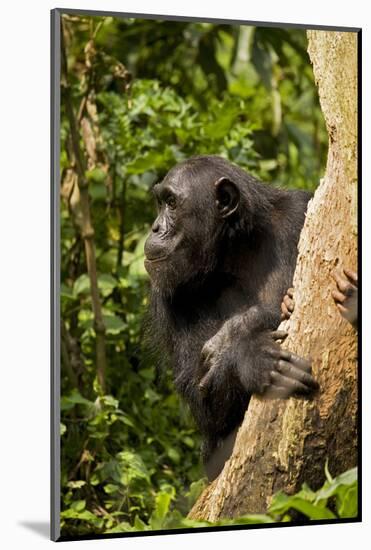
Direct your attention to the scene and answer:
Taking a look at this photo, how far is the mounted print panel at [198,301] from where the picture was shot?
14.7 ft

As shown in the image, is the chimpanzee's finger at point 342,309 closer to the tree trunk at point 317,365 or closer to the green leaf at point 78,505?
the tree trunk at point 317,365

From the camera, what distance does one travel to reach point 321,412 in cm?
455

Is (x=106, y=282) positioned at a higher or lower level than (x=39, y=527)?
higher

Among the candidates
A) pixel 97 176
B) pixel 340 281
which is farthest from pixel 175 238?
pixel 97 176

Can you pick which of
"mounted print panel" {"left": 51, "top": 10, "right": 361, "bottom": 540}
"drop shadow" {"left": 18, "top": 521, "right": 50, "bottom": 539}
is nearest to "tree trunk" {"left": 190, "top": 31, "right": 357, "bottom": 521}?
"mounted print panel" {"left": 51, "top": 10, "right": 361, "bottom": 540}

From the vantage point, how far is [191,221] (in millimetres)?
4848

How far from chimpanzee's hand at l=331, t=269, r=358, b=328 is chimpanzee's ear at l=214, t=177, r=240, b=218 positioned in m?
0.54

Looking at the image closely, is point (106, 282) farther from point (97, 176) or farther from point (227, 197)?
point (227, 197)

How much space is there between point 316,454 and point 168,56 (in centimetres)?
303

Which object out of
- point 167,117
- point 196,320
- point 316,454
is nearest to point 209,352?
point 196,320

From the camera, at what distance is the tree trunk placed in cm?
446

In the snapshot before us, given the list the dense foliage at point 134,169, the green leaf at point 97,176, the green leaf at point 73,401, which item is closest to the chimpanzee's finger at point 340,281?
the dense foliage at point 134,169

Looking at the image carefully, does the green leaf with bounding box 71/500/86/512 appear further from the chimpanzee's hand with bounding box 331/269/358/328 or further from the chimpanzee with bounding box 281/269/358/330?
the chimpanzee's hand with bounding box 331/269/358/328

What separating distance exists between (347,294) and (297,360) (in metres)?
0.47
